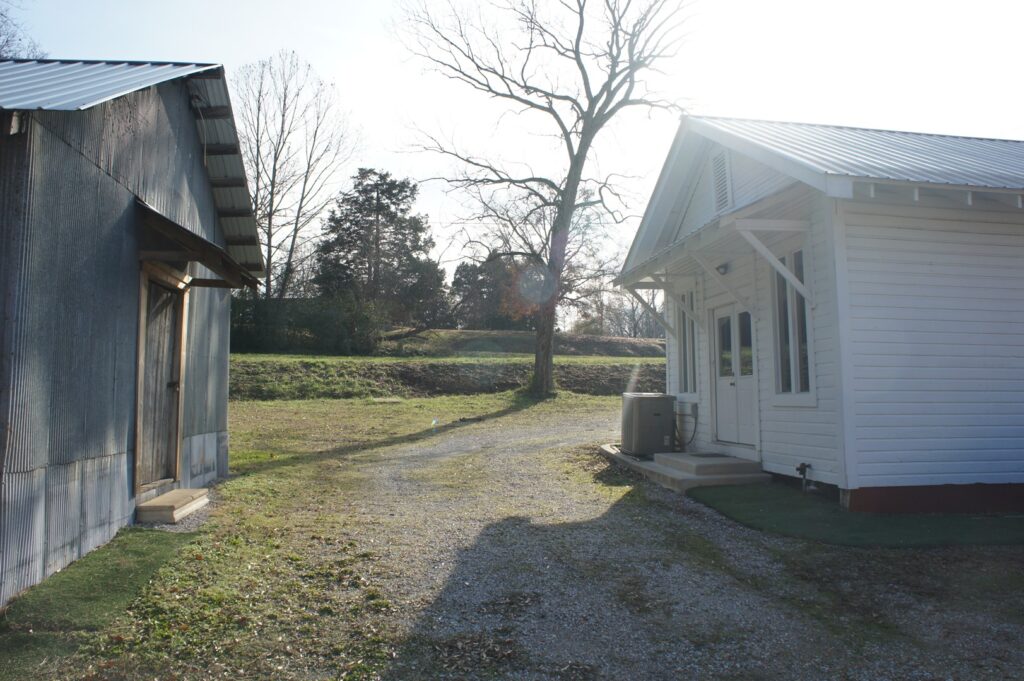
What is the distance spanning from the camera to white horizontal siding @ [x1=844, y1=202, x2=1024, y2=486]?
7.37 m

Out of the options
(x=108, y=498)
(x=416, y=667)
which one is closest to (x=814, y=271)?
(x=416, y=667)

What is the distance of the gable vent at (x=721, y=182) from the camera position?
10.3 metres

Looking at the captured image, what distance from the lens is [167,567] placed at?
543 centimetres

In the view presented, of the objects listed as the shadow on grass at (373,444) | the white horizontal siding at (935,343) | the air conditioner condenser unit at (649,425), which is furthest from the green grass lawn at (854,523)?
the shadow on grass at (373,444)

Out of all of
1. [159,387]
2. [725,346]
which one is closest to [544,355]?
[725,346]

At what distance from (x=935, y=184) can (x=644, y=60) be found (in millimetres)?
16884

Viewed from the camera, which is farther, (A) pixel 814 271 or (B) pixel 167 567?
(A) pixel 814 271

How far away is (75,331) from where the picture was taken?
5457 mm

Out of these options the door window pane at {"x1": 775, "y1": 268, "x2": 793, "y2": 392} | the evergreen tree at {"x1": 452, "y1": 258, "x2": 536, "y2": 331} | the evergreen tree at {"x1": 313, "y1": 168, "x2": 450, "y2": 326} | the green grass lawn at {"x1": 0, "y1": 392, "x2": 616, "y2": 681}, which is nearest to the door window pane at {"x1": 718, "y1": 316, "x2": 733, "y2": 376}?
the door window pane at {"x1": 775, "y1": 268, "x2": 793, "y2": 392}

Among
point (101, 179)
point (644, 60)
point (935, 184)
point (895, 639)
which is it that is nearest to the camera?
point (895, 639)

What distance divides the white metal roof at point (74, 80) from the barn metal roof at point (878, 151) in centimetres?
608

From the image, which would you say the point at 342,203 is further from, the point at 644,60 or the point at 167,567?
the point at 167,567

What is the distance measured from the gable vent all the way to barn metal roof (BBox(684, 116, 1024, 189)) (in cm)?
56

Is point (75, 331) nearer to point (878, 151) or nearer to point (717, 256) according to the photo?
point (717, 256)
